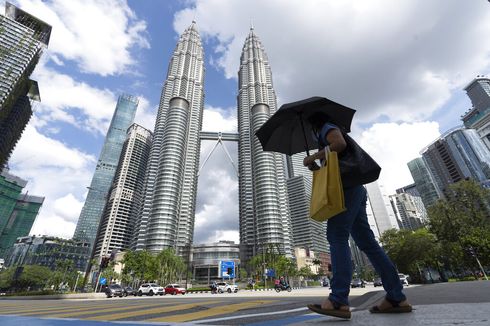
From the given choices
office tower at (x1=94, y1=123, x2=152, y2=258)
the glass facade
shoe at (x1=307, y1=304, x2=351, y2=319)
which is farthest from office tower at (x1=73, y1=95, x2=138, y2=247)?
shoe at (x1=307, y1=304, x2=351, y2=319)

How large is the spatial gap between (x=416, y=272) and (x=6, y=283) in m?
97.8

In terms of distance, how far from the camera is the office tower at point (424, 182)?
435 ft

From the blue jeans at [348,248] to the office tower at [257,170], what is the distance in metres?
97.5

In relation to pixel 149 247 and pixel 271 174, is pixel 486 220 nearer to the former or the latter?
pixel 271 174

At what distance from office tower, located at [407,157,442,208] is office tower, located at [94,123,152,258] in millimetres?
159640

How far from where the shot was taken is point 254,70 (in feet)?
481

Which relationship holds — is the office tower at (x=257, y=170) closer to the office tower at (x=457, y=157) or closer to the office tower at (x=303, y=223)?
the office tower at (x=303, y=223)

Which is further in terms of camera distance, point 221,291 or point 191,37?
point 191,37

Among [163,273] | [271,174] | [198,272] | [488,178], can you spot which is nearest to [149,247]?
[198,272]

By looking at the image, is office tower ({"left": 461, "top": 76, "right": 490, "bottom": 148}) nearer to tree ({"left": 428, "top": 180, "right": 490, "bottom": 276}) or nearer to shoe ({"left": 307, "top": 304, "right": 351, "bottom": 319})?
tree ({"left": 428, "top": 180, "right": 490, "bottom": 276})

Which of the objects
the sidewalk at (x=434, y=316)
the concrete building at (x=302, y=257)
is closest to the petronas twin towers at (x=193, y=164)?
the concrete building at (x=302, y=257)

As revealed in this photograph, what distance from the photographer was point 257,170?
121000mm

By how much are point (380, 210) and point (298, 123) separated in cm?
16003


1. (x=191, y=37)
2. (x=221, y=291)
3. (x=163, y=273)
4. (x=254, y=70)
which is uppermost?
(x=191, y=37)
